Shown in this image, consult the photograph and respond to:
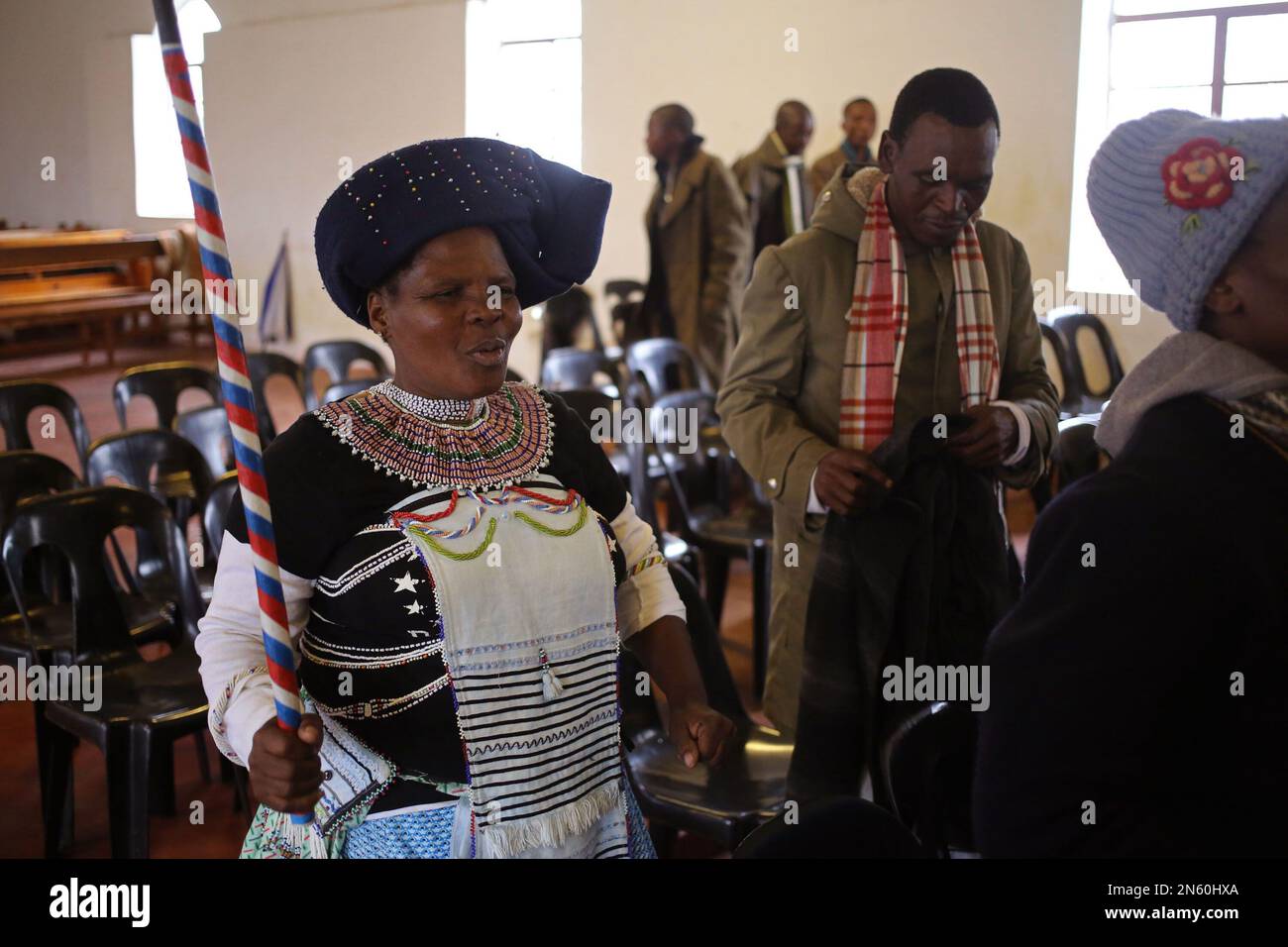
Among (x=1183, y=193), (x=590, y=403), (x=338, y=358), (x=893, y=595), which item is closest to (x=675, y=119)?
(x=338, y=358)

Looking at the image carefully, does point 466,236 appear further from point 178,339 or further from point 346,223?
point 178,339

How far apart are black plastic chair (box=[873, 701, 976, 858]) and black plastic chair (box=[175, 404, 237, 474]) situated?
282 cm

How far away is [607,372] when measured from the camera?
17.7 feet

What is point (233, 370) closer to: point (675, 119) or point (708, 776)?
point (708, 776)

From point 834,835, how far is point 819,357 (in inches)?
51.6

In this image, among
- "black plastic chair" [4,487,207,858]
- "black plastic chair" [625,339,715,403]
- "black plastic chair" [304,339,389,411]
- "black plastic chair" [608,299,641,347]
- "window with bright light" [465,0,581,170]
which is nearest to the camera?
"black plastic chair" [4,487,207,858]

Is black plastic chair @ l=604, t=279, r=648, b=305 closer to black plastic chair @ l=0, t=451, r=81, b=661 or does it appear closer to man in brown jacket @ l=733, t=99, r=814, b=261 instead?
man in brown jacket @ l=733, t=99, r=814, b=261

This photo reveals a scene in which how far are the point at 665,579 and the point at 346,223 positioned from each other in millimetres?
603

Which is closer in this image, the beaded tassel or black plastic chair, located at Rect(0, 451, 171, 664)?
the beaded tassel

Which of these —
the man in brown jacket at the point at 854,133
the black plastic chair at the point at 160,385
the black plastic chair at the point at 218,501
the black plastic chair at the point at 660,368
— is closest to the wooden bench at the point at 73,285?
the black plastic chair at the point at 160,385

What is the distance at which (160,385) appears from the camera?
4859 millimetres

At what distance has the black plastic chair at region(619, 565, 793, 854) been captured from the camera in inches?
94.6

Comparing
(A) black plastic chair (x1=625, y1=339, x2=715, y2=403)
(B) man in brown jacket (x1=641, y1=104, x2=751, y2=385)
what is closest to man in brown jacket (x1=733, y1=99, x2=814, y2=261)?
(B) man in brown jacket (x1=641, y1=104, x2=751, y2=385)
